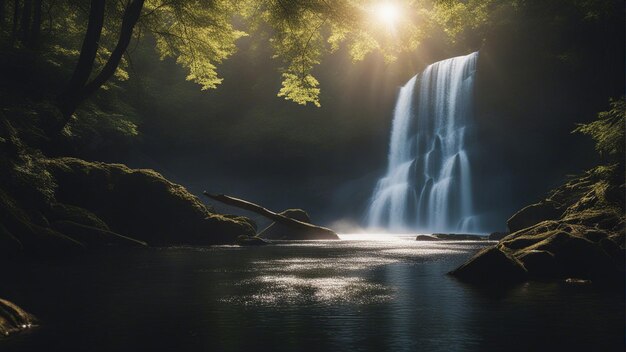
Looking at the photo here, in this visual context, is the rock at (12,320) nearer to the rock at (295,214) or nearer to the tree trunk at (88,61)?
the tree trunk at (88,61)

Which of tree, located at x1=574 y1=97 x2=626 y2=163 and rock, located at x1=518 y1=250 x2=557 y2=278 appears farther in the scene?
tree, located at x1=574 y1=97 x2=626 y2=163

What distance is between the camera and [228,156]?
170 ft

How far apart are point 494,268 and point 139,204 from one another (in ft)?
49.7

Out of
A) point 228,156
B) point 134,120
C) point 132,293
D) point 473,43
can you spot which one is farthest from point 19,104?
point 473,43

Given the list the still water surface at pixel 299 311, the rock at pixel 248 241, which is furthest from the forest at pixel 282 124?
the still water surface at pixel 299 311

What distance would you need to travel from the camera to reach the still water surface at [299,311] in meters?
6.26

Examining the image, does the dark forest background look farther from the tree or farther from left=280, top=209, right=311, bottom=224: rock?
the tree

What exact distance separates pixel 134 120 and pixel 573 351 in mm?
39940

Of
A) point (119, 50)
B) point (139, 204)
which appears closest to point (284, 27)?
point (119, 50)

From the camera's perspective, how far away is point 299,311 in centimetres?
809

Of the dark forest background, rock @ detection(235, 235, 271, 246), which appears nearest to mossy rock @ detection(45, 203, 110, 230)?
rock @ detection(235, 235, 271, 246)

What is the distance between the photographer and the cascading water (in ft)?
133

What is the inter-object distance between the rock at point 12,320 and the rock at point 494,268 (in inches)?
319

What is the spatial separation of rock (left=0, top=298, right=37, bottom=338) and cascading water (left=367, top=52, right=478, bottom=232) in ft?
114
